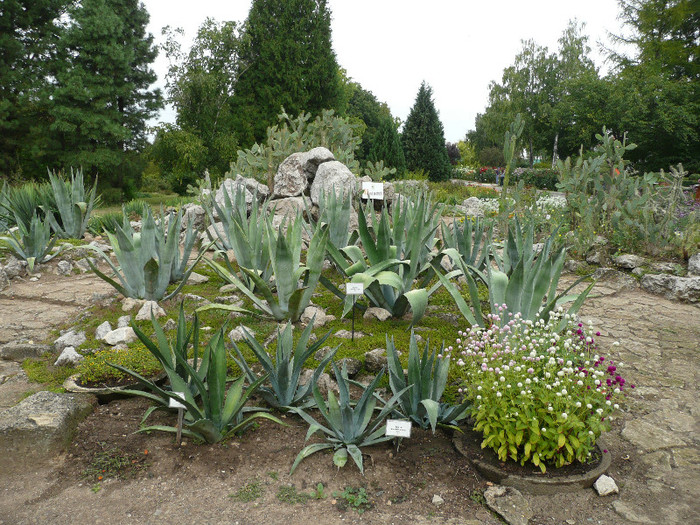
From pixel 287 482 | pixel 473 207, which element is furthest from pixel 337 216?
pixel 473 207

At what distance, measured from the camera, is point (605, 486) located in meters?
2.45

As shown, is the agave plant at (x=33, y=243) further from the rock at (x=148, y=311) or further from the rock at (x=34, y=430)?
the rock at (x=34, y=430)

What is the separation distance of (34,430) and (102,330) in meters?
1.37

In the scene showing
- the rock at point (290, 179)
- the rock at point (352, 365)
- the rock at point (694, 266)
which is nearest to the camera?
the rock at point (352, 365)

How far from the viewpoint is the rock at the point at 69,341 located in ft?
12.7

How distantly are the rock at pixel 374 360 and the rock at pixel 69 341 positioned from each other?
7.50 feet

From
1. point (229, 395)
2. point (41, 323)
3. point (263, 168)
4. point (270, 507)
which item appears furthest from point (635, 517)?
point (263, 168)

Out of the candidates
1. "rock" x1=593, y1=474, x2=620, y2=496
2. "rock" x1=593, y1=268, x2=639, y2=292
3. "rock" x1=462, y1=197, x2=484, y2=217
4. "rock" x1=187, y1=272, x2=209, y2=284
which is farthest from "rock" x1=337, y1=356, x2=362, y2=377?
"rock" x1=462, y1=197, x2=484, y2=217

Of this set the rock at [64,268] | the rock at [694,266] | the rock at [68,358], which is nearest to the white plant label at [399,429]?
the rock at [68,358]

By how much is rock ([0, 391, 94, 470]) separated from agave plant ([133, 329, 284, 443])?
47 cm

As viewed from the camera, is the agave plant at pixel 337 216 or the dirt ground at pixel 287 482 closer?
the dirt ground at pixel 287 482

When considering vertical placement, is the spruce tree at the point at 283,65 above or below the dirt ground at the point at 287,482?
above

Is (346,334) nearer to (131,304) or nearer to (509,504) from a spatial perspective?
(509,504)

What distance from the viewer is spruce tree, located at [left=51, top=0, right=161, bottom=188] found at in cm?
1881
